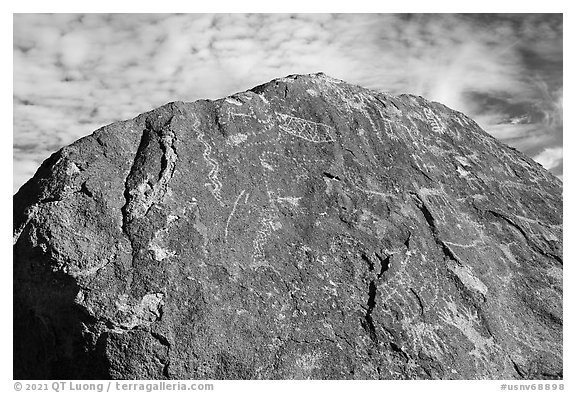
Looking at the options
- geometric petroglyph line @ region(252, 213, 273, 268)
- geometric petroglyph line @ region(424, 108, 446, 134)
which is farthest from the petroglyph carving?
geometric petroglyph line @ region(424, 108, 446, 134)

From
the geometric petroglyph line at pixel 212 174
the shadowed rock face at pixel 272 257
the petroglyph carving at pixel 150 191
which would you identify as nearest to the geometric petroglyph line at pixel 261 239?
the shadowed rock face at pixel 272 257

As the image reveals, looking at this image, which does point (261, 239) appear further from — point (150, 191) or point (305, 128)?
point (305, 128)

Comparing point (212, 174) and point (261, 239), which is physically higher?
point (212, 174)

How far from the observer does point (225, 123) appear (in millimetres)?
6754

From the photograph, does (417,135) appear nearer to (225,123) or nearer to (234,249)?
(225,123)

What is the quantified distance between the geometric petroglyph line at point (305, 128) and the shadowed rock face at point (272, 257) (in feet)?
0.07

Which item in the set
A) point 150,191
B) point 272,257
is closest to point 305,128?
point 272,257

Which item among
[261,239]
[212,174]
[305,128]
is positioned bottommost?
[261,239]

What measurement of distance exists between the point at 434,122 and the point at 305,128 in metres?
2.17

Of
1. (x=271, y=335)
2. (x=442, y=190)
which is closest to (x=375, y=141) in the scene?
(x=442, y=190)

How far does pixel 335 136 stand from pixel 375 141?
1.79ft

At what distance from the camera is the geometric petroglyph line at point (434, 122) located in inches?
318

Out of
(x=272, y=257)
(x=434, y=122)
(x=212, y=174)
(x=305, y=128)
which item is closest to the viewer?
(x=272, y=257)

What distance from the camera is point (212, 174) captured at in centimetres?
630
